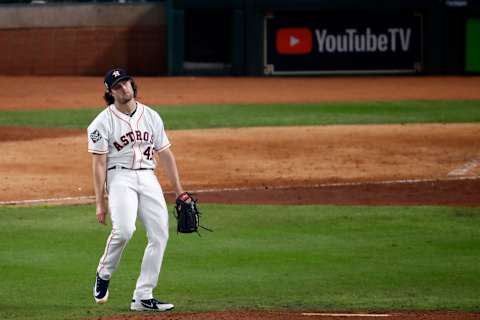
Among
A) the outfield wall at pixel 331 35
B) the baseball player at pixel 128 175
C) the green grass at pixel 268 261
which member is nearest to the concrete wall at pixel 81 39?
the outfield wall at pixel 331 35

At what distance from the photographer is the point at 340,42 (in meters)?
37.1

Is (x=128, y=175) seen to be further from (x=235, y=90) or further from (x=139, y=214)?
(x=235, y=90)

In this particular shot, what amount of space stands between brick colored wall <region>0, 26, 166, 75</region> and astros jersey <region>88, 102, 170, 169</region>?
29.2 m

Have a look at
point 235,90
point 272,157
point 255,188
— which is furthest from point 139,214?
point 235,90

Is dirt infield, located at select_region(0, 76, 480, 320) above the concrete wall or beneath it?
beneath

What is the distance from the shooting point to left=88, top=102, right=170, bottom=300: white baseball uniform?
9.76 m

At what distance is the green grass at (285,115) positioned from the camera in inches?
1041

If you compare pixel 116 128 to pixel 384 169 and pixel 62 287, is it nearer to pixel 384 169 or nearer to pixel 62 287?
pixel 62 287

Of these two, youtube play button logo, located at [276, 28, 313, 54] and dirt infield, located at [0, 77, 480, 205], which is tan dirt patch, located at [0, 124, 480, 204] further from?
youtube play button logo, located at [276, 28, 313, 54]

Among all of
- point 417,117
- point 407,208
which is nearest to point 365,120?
point 417,117

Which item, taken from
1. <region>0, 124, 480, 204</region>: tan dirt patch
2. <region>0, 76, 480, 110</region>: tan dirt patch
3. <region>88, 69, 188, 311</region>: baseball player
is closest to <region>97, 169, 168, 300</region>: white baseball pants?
<region>88, 69, 188, 311</region>: baseball player

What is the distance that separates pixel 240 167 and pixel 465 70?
18.2m

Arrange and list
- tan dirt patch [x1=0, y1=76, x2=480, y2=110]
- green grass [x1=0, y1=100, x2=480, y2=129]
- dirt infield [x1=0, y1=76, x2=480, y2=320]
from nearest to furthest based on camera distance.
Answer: dirt infield [x1=0, y1=76, x2=480, y2=320]
green grass [x1=0, y1=100, x2=480, y2=129]
tan dirt patch [x1=0, y1=76, x2=480, y2=110]

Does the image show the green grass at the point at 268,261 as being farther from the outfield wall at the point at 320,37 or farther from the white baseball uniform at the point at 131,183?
the outfield wall at the point at 320,37
